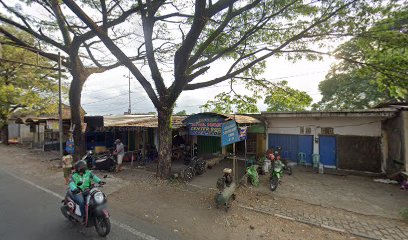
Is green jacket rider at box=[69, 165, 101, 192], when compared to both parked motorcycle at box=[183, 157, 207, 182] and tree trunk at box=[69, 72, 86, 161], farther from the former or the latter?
tree trunk at box=[69, 72, 86, 161]

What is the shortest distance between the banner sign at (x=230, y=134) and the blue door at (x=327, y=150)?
6.98 meters

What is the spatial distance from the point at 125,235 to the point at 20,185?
21.5 ft

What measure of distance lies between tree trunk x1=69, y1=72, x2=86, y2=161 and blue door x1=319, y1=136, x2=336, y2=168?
45.8 feet

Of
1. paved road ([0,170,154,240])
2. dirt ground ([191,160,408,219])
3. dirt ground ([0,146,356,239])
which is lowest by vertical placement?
dirt ground ([191,160,408,219])

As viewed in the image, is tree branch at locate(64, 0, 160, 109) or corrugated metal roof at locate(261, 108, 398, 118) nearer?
tree branch at locate(64, 0, 160, 109)

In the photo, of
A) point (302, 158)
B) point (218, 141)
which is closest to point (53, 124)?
point (218, 141)

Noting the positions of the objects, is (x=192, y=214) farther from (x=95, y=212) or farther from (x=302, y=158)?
(x=302, y=158)

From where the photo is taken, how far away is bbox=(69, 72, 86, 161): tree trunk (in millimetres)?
11969

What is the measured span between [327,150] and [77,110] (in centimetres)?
1445

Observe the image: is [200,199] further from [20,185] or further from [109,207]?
[20,185]

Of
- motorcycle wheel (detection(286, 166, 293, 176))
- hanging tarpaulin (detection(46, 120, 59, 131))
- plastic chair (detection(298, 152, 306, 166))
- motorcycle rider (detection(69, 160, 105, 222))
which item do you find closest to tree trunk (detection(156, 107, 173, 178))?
motorcycle rider (detection(69, 160, 105, 222))

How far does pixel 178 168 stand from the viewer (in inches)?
432

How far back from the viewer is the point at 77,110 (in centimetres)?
1205

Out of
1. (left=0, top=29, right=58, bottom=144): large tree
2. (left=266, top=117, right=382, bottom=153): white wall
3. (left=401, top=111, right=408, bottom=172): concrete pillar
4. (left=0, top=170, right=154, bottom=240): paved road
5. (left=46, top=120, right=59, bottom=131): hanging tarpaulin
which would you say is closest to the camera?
(left=0, top=170, right=154, bottom=240): paved road
